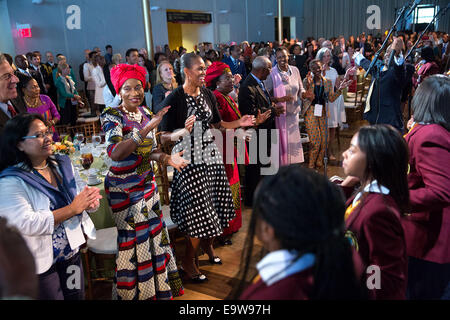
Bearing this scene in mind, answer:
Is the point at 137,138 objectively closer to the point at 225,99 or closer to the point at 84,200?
the point at 84,200

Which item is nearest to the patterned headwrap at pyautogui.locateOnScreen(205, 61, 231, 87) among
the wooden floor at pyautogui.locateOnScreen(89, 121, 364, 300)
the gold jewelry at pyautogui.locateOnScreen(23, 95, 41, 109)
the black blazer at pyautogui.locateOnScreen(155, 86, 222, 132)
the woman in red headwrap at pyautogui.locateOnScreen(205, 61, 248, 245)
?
the woman in red headwrap at pyautogui.locateOnScreen(205, 61, 248, 245)

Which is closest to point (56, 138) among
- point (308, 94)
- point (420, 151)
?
point (308, 94)

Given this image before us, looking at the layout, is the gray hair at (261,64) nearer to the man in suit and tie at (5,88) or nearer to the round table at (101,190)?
the round table at (101,190)

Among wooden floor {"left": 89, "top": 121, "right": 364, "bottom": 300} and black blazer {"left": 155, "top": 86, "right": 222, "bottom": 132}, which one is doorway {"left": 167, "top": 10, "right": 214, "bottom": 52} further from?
black blazer {"left": 155, "top": 86, "right": 222, "bottom": 132}

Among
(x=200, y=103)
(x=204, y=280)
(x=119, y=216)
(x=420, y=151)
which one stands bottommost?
(x=204, y=280)

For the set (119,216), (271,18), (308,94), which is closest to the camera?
(119,216)

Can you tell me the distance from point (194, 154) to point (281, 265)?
1792 mm

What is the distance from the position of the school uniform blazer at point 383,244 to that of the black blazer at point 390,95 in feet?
10.2

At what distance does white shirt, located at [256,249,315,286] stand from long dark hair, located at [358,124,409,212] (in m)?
0.64

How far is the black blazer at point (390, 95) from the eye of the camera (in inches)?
158

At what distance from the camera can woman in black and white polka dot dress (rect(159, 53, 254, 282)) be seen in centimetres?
258

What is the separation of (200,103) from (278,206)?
1.88 metres

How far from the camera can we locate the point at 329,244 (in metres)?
0.87

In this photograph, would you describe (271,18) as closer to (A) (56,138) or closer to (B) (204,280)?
(A) (56,138)
